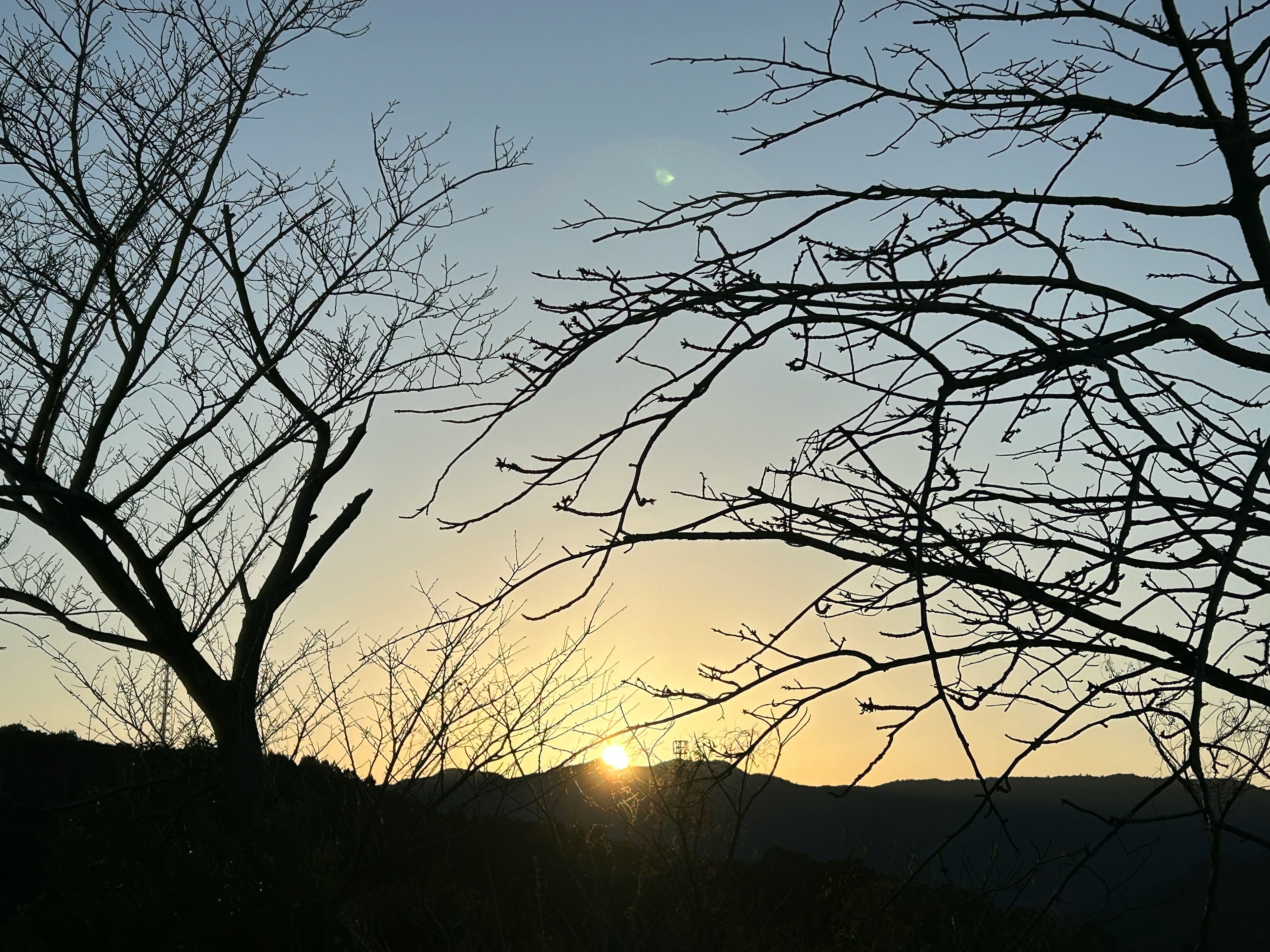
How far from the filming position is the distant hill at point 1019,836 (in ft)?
9.59

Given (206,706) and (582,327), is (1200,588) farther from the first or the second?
(206,706)

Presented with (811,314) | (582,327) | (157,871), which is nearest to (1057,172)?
(811,314)

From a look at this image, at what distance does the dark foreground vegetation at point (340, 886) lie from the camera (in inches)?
264

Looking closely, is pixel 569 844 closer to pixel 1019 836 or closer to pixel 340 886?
pixel 340 886

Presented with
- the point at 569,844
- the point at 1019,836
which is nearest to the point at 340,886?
the point at 569,844

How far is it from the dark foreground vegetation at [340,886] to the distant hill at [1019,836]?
28 centimetres

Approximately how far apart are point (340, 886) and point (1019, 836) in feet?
15.3

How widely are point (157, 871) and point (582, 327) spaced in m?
11.7

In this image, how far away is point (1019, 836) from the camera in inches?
163

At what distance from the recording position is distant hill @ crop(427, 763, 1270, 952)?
2922mm

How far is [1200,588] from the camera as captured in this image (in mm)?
2520

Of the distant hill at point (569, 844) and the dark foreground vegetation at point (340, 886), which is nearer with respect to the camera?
the distant hill at point (569, 844)

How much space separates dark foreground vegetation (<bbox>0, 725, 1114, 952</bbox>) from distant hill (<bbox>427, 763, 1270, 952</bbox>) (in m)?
0.28

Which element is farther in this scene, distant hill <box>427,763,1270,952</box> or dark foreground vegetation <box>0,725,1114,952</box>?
dark foreground vegetation <box>0,725,1114,952</box>
